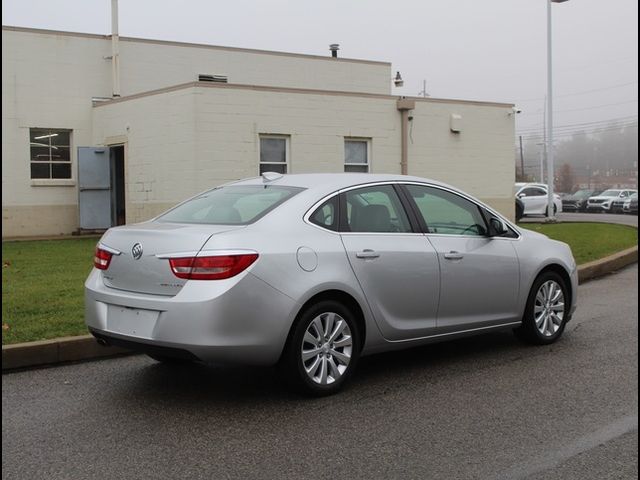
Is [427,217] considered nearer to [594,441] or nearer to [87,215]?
[594,441]

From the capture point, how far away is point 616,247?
587 inches

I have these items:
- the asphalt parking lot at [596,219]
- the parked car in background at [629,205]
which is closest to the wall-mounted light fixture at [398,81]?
the asphalt parking lot at [596,219]

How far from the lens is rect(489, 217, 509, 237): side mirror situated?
265 inches

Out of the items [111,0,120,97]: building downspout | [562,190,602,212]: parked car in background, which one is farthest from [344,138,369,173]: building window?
[562,190,602,212]: parked car in background

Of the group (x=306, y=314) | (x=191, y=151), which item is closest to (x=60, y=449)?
(x=306, y=314)

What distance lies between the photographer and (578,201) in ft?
157

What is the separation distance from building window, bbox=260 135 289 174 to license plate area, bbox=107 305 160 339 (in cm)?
1380

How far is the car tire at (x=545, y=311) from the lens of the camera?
6.95 meters

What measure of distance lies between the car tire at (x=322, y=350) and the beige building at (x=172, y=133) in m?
12.9

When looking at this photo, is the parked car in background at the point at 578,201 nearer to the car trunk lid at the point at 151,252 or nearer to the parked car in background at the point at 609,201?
the parked car in background at the point at 609,201

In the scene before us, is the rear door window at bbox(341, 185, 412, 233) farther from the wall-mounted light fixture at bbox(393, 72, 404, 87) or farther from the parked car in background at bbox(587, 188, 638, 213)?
the parked car in background at bbox(587, 188, 638, 213)

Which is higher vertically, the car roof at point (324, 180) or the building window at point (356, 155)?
the building window at point (356, 155)

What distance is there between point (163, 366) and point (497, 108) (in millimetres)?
18149

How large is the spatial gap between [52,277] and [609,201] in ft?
131
